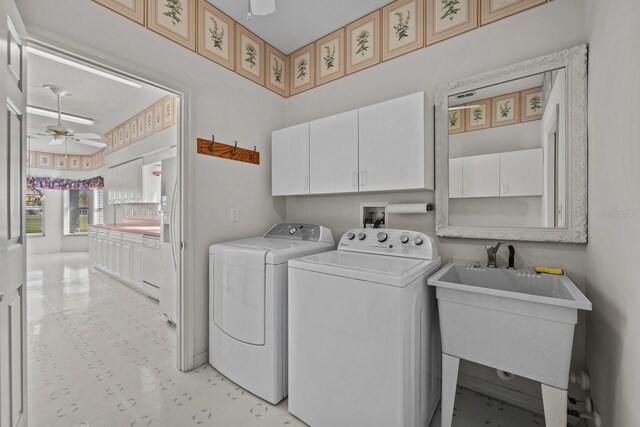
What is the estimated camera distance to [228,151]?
8.15ft

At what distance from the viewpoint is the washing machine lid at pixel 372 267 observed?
1.37 meters

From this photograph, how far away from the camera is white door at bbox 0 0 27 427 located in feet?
3.76

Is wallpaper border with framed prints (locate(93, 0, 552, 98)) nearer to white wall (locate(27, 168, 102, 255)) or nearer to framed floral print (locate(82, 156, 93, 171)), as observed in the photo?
white wall (locate(27, 168, 102, 255))

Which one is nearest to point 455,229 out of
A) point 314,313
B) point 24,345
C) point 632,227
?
point 632,227

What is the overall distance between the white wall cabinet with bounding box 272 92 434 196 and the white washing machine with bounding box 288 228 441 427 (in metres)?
0.53

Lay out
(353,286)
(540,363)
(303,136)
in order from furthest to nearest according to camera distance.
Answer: (303,136), (353,286), (540,363)

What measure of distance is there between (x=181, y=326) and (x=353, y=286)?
5.04 feet

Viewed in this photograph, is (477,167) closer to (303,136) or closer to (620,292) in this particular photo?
(620,292)

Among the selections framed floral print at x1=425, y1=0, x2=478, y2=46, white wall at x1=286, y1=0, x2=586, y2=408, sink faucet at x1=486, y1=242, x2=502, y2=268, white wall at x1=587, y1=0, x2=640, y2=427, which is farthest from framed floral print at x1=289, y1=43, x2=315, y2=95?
sink faucet at x1=486, y1=242, x2=502, y2=268

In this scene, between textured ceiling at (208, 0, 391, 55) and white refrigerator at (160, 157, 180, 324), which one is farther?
white refrigerator at (160, 157, 180, 324)

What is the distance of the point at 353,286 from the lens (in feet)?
4.77

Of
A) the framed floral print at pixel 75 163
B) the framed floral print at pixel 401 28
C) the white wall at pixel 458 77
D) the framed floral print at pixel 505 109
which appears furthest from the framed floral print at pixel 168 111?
the framed floral print at pixel 75 163

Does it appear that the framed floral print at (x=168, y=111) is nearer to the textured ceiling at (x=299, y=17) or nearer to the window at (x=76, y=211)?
the textured ceiling at (x=299, y=17)

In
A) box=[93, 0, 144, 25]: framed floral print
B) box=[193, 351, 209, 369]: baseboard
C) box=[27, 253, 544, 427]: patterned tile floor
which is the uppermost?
box=[93, 0, 144, 25]: framed floral print
